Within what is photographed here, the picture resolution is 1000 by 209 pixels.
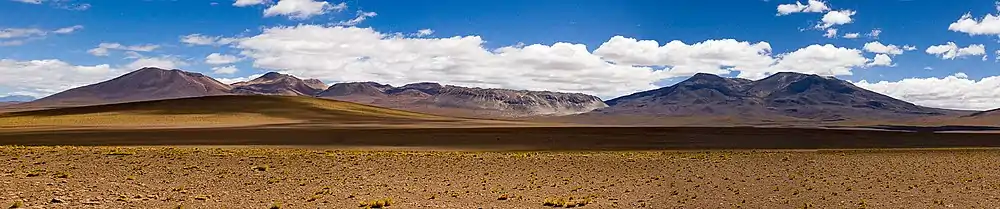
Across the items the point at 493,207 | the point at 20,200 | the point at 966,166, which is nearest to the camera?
the point at 20,200

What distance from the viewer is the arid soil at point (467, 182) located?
1767 centimetres

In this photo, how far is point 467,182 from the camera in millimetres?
22203

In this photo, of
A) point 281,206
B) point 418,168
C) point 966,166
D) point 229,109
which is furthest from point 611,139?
point 229,109

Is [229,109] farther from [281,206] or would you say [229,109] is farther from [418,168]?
[281,206]

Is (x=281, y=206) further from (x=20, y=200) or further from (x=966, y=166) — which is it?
(x=966, y=166)

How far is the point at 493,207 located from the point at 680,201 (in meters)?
4.34

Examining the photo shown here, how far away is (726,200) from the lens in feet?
61.4

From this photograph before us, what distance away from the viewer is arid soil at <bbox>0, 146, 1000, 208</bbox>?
17672mm

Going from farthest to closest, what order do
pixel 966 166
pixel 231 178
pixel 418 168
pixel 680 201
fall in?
pixel 966 166
pixel 418 168
pixel 231 178
pixel 680 201

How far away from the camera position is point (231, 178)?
21.8 m

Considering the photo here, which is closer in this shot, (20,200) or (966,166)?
(20,200)

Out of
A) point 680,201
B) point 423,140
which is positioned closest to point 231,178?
point 680,201

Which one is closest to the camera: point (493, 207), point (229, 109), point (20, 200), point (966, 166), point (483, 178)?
point (20, 200)

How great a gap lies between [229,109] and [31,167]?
322ft
